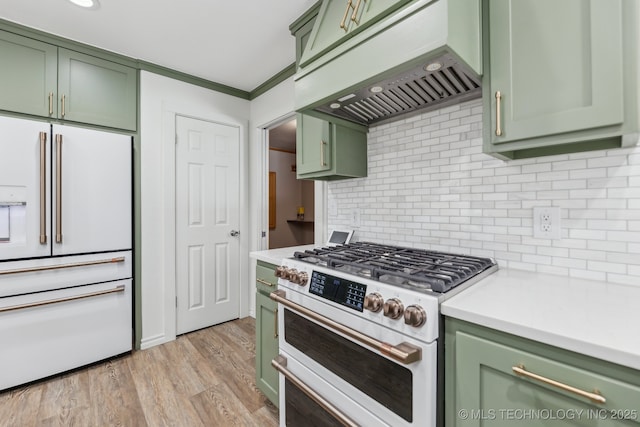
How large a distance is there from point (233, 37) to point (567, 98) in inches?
83.9

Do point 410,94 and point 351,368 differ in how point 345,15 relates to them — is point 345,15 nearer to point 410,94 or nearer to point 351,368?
point 410,94

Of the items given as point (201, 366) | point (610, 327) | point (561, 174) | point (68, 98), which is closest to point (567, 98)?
point (561, 174)

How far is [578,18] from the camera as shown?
92 cm

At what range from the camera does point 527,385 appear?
73 centimetres

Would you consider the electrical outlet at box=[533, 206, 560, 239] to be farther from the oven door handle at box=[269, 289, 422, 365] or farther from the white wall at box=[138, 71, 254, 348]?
the white wall at box=[138, 71, 254, 348]

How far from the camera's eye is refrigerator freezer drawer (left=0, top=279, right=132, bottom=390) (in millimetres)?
1897

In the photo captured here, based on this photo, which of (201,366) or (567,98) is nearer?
(567,98)

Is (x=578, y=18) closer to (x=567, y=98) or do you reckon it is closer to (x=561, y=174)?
(x=567, y=98)

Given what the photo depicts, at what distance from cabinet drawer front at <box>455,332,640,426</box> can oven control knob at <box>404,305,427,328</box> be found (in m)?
0.11

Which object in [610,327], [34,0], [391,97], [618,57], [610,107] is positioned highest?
[34,0]

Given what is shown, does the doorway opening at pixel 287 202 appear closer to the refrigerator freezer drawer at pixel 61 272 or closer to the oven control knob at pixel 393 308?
the refrigerator freezer drawer at pixel 61 272

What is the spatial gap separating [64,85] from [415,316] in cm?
288

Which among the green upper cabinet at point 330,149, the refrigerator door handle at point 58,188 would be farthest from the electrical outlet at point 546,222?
the refrigerator door handle at point 58,188

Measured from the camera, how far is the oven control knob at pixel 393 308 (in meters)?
0.90
